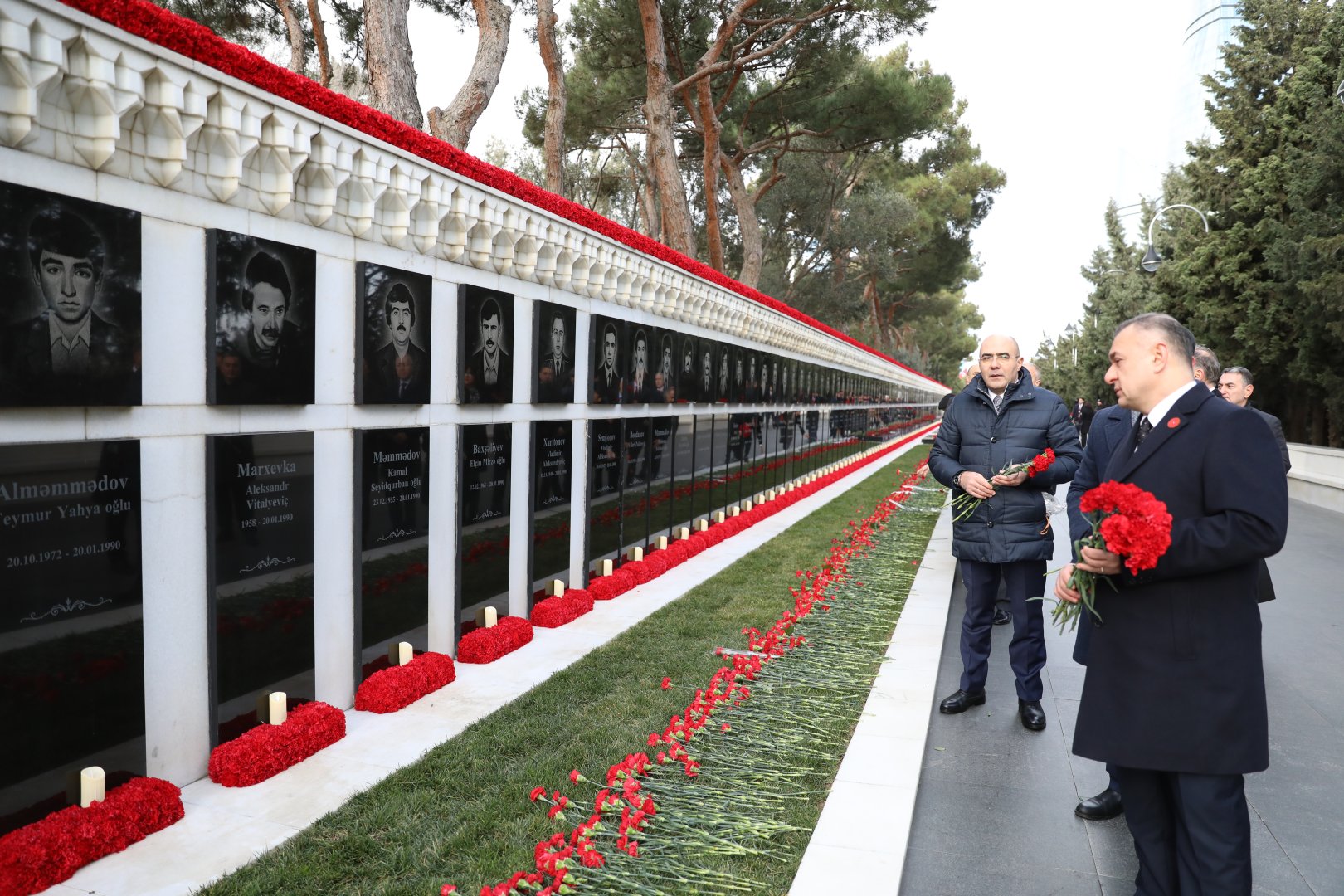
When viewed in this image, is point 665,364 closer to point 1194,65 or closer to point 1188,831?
point 1188,831

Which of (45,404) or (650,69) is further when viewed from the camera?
(650,69)

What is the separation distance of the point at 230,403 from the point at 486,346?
215 cm

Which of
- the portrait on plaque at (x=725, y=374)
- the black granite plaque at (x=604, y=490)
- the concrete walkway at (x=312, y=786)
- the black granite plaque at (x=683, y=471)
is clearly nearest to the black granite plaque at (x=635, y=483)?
the black granite plaque at (x=604, y=490)

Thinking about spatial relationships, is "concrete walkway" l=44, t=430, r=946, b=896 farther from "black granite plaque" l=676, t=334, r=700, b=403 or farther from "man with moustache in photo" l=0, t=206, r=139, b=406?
"black granite plaque" l=676, t=334, r=700, b=403

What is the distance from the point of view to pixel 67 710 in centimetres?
308

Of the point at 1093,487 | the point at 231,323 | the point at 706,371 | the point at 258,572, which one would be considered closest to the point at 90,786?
the point at 258,572

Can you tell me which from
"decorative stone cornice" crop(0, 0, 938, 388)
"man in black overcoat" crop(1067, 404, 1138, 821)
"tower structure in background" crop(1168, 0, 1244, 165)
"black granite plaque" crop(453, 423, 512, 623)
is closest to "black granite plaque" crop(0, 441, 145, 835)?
"decorative stone cornice" crop(0, 0, 938, 388)

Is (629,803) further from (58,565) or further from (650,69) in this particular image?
(650,69)

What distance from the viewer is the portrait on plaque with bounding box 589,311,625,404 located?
7441 millimetres

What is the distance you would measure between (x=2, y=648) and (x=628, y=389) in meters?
5.80

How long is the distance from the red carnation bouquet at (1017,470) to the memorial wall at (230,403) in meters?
2.99

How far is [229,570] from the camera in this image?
3.77m

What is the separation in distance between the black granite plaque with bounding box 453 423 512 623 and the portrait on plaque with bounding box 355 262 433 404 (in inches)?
25.8

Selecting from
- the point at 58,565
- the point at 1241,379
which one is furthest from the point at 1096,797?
the point at 58,565
